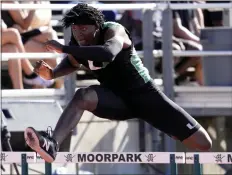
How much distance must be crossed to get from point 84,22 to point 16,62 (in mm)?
3039

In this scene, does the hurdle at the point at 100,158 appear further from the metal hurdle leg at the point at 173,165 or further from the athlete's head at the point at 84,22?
the athlete's head at the point at 84,22

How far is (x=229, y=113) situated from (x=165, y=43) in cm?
103

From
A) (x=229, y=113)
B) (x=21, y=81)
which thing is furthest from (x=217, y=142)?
(x=21, y=81)

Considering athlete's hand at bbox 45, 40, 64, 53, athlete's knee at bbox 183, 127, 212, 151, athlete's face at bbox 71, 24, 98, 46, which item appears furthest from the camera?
athlete's knee at bbox 183, 127, 212, 151

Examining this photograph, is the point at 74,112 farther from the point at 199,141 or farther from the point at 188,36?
the point at 188,36

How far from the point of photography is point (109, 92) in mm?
7324

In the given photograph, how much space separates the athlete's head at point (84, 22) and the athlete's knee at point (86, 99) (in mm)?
359

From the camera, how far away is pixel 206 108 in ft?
35.0

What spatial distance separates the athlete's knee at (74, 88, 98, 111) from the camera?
719 centimetres

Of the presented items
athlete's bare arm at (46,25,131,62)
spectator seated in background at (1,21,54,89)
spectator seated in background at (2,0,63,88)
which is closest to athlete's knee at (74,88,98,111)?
athlete's bare arm at (46,25,131,62)

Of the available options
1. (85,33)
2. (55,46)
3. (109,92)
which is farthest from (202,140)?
(55,46)

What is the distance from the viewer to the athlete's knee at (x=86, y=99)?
7.19 metres

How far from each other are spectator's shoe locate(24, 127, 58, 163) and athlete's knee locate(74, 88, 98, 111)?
0.35 m

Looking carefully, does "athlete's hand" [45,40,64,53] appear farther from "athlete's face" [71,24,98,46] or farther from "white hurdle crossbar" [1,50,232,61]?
"white hurdle crossbar" [1,50,232,61]
